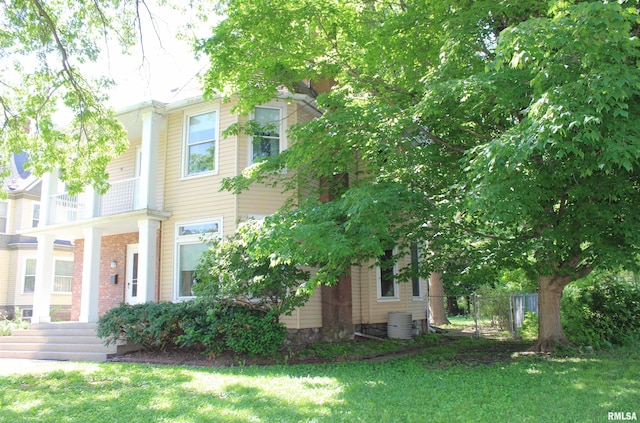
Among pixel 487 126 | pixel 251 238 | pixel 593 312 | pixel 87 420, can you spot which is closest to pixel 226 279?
pixel 251 238

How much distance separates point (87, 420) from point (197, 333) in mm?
4234

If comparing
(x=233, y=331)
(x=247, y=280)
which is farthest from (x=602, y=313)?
(x=233, y=331)

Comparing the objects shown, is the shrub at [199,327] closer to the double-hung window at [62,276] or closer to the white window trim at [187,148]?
the white window trim at [187,148]

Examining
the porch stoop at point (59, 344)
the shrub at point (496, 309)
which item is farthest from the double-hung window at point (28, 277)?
the shrub at point (496, 309)

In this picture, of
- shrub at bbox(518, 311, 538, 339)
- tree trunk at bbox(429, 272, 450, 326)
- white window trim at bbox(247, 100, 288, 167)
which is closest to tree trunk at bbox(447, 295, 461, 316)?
tree trunk at bbox(429, 272, 450, 326)

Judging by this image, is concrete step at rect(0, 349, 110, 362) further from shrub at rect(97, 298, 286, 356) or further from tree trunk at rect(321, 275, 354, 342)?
tree trunk at rect(321, 275, 354, 342)

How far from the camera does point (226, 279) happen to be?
9844 mm

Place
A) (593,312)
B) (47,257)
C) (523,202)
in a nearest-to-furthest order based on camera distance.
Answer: (523,202), (593,312), (47,257)

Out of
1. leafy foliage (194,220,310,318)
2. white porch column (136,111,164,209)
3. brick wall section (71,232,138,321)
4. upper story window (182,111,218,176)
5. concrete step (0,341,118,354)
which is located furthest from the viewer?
brick wall section (71,232,138,321)

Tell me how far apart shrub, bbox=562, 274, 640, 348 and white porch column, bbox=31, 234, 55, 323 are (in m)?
14.3

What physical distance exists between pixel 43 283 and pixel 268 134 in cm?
828

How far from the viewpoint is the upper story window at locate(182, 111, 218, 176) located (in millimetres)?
12750

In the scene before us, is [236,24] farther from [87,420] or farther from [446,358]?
[446,358]

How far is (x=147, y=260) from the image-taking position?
1215 cm
